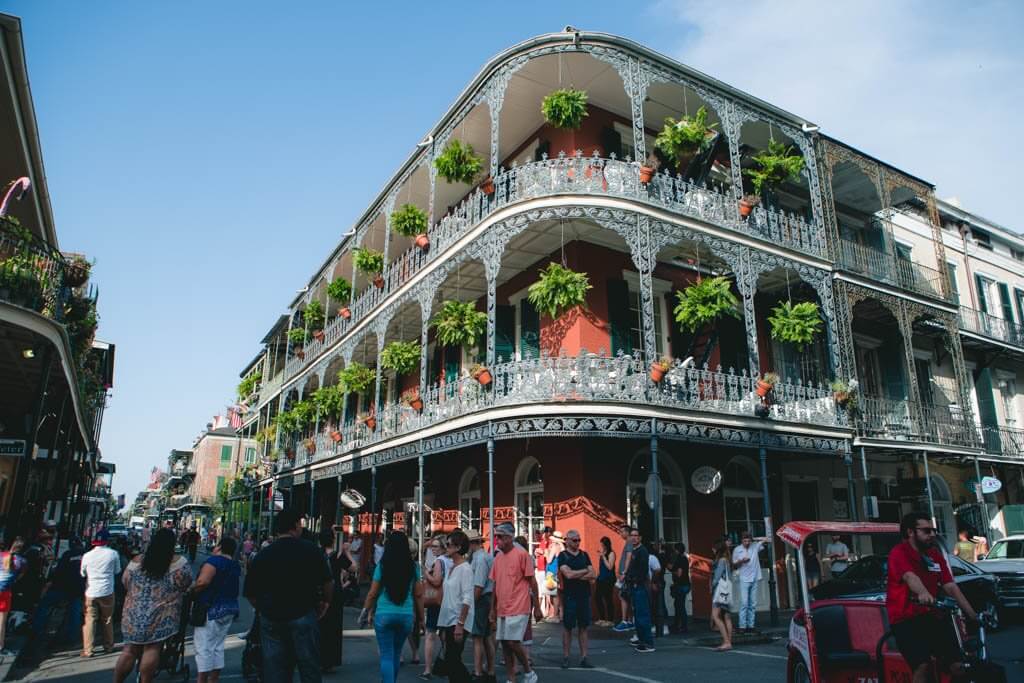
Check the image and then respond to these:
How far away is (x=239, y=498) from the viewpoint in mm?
38656

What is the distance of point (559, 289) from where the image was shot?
1307cm

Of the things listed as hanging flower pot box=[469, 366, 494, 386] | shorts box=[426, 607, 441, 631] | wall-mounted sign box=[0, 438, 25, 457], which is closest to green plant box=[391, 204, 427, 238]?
hanging flower pot box=[469, 366, 494, 386]

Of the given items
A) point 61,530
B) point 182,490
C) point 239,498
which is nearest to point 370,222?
point 61,530

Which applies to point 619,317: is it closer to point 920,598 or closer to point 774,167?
point 774,167

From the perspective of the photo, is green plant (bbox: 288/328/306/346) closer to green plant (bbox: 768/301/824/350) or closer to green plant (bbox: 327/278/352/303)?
green plant (bbox: 327/278/352/303)

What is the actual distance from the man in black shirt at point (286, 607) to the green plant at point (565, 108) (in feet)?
34.7

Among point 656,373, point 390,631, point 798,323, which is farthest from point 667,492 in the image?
point 390,631

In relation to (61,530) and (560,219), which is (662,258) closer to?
(560,219)

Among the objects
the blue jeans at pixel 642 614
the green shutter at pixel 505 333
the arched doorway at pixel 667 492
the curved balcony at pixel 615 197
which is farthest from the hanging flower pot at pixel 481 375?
the blue jeans at pixel 642 614

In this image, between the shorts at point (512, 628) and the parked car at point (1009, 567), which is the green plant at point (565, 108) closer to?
the shorts at point (512, 628)

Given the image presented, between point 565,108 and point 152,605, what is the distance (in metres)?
11.1

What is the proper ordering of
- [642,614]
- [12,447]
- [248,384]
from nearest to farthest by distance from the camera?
[642,614], [12,447], [248,384]

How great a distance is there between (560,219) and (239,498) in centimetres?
3198

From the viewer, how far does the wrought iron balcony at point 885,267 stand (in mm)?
17656
